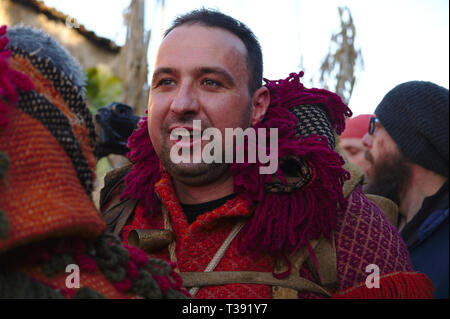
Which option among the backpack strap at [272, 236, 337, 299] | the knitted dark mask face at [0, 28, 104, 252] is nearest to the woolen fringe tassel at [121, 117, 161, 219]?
the backpack strap at [272, 236, 337, 299]

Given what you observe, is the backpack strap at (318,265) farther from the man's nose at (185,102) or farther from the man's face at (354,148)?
the man's face at (354,148)

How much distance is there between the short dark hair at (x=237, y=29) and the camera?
6.99 ft

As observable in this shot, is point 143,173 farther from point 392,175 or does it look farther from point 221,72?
point 392,175

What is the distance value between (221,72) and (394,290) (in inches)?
44.3

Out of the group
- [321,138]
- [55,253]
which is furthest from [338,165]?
[55,253]

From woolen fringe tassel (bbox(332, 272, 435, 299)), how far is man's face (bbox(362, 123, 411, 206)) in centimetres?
143

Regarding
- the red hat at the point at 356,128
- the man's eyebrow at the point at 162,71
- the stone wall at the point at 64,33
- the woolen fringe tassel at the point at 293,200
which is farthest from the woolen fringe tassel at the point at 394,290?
the stone wall at the point at 64,33

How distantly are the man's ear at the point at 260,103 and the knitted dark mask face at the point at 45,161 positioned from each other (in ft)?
3.98

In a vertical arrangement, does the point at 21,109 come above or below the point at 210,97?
below

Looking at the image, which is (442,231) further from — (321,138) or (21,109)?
(21,109)

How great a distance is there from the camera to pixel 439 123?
280 cm

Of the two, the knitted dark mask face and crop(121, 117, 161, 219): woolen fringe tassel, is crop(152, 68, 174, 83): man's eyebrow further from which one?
the knitted dark mask face

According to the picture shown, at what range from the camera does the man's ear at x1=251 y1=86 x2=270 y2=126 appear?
2.12 m
